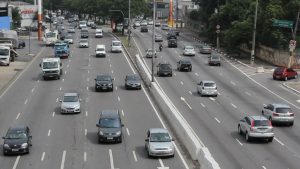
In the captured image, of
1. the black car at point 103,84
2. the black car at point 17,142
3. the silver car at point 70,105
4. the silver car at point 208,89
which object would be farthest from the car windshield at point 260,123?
the black car at point 103,84

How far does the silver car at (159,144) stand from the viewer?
3741cm

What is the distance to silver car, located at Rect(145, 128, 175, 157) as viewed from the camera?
37.4m

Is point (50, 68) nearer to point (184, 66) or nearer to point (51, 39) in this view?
point (184, 66)

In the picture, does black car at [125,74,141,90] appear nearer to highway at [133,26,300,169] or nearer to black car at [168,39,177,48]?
highway at [133,26,300,169]

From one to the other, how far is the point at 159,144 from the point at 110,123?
6188mm

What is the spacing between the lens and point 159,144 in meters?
37.7

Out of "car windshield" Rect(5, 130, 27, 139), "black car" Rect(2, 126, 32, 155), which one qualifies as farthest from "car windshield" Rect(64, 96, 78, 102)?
"car windshield" Rect(5, 130, 27, 139)

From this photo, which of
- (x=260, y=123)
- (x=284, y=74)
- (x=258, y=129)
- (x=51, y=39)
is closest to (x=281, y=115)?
(x=260, y=123)

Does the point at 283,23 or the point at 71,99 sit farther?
the point at 283,23

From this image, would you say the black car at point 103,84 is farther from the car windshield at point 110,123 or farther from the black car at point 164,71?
the car windshield at point 110,123

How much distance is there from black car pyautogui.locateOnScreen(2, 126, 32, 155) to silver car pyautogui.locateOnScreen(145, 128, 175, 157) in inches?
300

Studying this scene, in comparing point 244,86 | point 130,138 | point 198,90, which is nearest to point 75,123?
point 130,138

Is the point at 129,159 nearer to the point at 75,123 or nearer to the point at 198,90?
the point at 75,123

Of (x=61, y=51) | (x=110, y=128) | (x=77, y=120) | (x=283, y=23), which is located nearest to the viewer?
(x=110, y=128)
